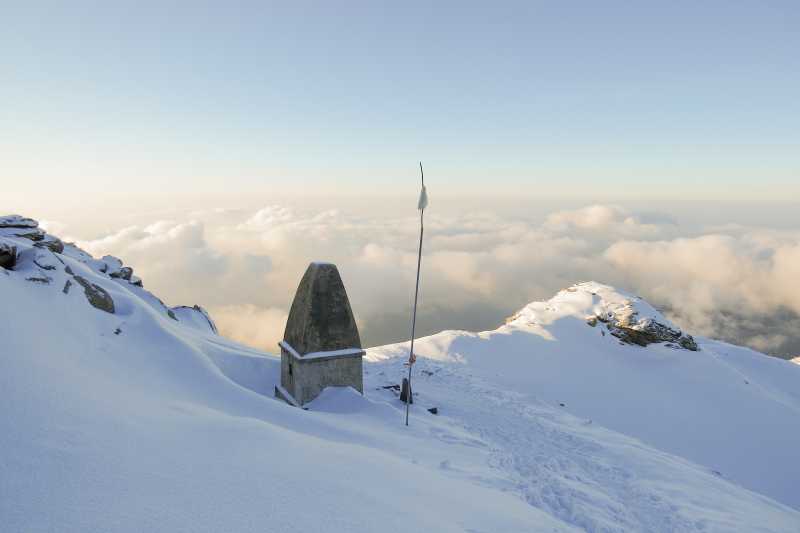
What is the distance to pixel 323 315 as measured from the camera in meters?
13.6

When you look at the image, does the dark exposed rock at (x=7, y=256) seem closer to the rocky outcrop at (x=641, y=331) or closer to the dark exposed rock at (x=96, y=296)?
the dark exposed rock at (x=96, y=296)

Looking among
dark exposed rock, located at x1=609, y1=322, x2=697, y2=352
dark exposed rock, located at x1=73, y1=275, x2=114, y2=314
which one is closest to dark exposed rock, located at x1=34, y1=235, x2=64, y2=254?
dark exposed rock, located at x1=73, y1=275, x2=114, y2=314

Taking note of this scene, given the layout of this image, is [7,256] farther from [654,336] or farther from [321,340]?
[654,336]

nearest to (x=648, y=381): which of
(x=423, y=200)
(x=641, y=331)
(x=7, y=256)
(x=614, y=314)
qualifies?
(x=641, y=331)

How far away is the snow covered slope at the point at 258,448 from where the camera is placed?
15.1ft

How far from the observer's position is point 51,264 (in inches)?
515

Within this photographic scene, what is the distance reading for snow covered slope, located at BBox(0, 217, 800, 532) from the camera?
4613 mm

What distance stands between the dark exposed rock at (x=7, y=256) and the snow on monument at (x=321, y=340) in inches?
339

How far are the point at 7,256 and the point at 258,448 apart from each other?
11.5 metres

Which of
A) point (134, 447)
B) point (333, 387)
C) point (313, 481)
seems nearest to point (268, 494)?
point (313, 481)

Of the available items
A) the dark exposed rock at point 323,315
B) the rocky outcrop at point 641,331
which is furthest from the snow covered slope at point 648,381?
the dark exposed rock at point 323,315

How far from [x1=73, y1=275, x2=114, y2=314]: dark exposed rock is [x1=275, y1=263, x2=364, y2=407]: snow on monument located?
20.3ft

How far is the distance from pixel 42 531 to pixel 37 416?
2621 mm

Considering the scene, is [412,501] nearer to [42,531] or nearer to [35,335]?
[42,531]
